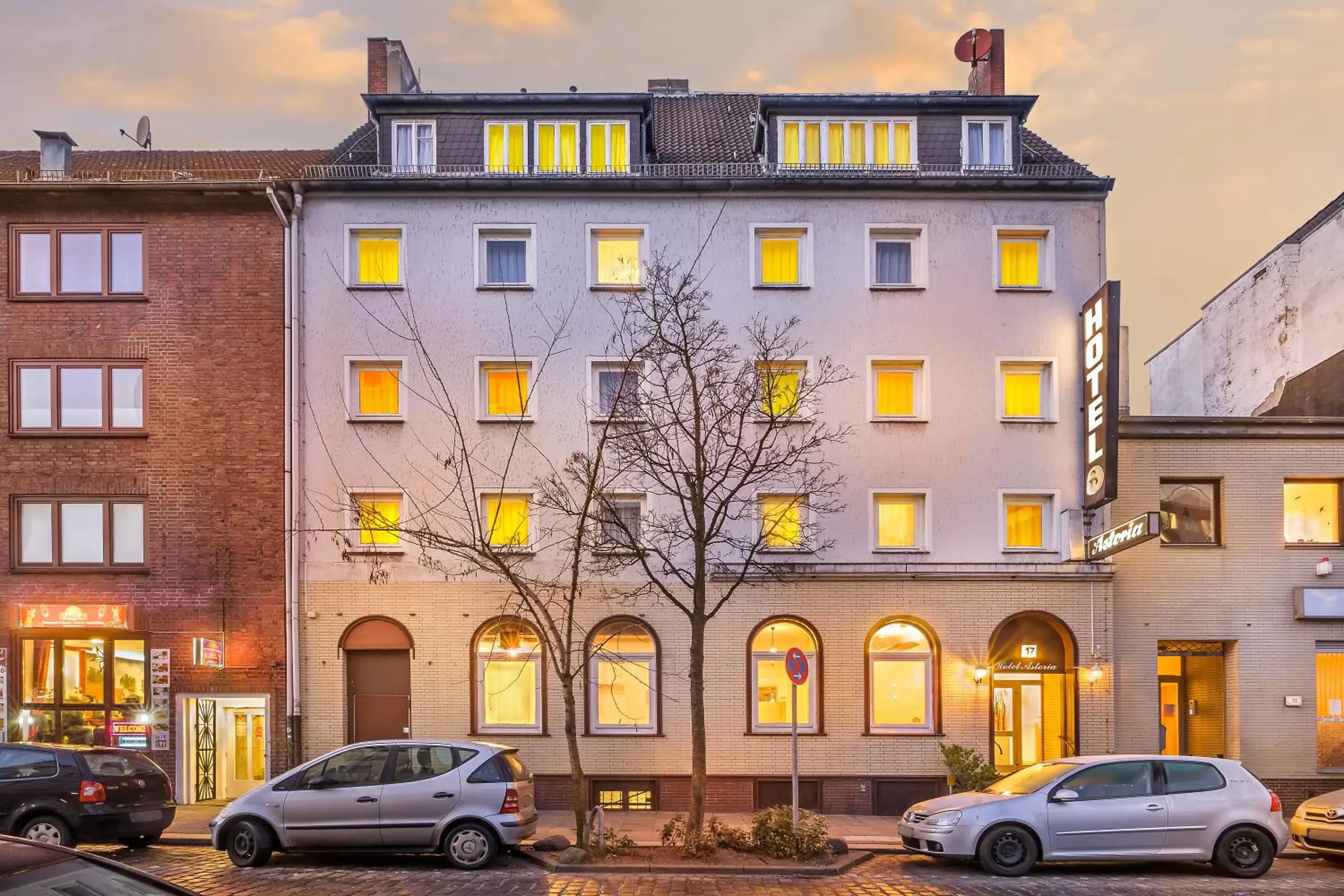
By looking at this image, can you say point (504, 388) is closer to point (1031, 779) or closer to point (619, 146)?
point (619, 146)

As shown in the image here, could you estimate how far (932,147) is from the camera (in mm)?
20828

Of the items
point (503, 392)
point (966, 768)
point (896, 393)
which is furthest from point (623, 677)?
point (896, 393)

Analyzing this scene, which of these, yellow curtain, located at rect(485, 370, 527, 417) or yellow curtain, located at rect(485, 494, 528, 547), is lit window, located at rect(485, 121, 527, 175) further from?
yellow curtain, located at rect(485, 494, 528, 547)

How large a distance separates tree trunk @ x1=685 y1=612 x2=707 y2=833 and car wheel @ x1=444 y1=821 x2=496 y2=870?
8.68 feet

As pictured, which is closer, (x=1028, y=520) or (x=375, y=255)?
(x=1028, y=520)

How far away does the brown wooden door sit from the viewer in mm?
19266

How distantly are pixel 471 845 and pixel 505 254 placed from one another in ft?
36.4

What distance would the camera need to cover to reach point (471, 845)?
43.5ft

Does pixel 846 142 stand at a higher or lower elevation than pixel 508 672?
higher

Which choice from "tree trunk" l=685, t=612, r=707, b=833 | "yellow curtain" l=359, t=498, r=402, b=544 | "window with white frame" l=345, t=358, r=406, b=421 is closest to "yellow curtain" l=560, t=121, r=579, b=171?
"window with white frame" l=345, t=358, r=406, b=421

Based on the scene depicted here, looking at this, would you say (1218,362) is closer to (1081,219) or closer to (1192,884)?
(1081,219)

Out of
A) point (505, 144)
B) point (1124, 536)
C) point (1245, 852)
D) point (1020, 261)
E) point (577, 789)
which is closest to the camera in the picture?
point (1245, 852)

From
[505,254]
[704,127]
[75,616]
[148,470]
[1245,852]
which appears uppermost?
[704,127]

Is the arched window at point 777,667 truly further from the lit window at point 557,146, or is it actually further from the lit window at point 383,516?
the lit window at point 557,146
